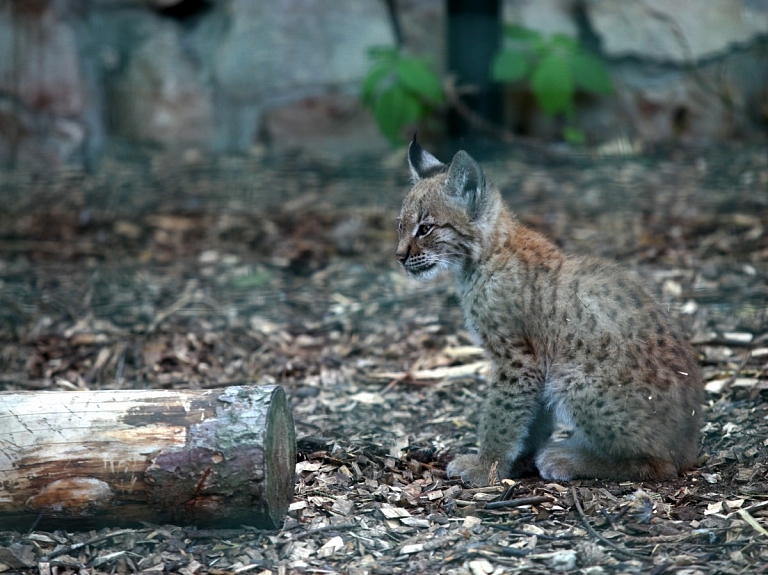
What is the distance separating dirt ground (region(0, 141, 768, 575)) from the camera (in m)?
3.57

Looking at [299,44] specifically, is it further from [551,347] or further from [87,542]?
[87,542]

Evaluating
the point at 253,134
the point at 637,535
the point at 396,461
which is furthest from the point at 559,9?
the point at 637,535

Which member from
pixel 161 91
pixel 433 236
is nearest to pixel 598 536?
pixel 433 236

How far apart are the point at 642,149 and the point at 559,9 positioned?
5.31ft

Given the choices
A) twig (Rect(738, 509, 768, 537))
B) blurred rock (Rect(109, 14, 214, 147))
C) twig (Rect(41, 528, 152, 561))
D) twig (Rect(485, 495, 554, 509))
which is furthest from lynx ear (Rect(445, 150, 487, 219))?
blurred rock (Rect(109, 14, 214, 147))

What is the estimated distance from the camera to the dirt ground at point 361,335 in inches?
140

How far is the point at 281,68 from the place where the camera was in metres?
9.13

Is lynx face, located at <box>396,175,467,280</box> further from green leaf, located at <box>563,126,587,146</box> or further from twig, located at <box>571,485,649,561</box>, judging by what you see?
green leaf, located at <box>563,126,587,146</box>

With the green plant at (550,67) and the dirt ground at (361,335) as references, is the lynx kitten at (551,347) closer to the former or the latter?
the dirt ground at (361,335)

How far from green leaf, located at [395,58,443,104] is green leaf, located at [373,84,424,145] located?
0.32 feet

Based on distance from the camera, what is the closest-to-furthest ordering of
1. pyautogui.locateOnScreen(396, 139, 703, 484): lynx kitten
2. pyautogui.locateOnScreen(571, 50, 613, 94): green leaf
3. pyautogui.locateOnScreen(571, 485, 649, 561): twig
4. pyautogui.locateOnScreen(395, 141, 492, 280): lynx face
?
pyautogui.locateOnScreen(571, 485, 649, 561): twig, pyautogui.locateOnScreen(396, 139, 703, 484): lynx kitten, pyautogui.locateOnScreen(395, 141, 492, 280): lynx face, pyautogui.locateOnScreen(571, 50, 613, 94): green leaf

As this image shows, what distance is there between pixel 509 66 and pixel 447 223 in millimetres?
3798

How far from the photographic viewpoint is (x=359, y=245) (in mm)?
7598

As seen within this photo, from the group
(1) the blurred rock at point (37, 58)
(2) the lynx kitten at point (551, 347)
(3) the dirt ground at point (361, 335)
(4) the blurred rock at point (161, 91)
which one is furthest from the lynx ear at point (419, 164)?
(1) the blurred rock at point (37, 58)
